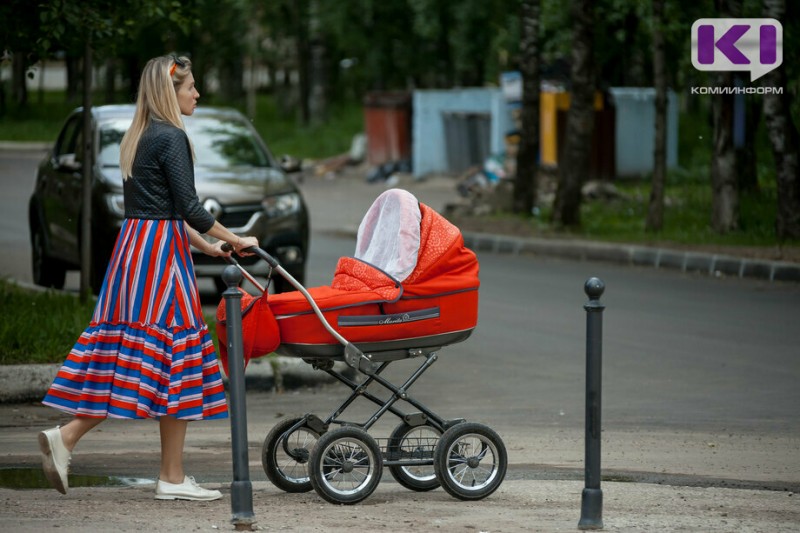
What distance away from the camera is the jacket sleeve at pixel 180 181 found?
6.29 metres

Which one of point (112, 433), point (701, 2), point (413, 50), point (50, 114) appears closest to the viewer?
point (112, 433)

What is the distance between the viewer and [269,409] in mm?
9078

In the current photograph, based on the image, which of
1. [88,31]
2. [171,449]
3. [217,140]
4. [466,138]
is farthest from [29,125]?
[171,449]

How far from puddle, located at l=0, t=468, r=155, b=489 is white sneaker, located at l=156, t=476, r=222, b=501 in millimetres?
468

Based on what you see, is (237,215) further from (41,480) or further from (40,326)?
(41,480)

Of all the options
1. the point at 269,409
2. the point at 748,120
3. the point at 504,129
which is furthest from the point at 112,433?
the point at 504,129

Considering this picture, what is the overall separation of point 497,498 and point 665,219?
14.0 metres

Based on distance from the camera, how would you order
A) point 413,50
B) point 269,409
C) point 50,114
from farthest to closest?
point 50,114
point 413,50
point 269,409

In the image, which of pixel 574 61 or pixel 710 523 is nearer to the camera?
pixel 710 523

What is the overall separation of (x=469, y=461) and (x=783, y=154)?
447 inches

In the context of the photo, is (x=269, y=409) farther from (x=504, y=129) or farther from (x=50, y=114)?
(x=50, y=114)

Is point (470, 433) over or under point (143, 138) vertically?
under

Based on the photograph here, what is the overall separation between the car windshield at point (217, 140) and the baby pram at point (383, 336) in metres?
7.52

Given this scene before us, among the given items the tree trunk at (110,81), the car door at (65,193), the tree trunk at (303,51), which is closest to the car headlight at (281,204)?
the car door at (65,193)
